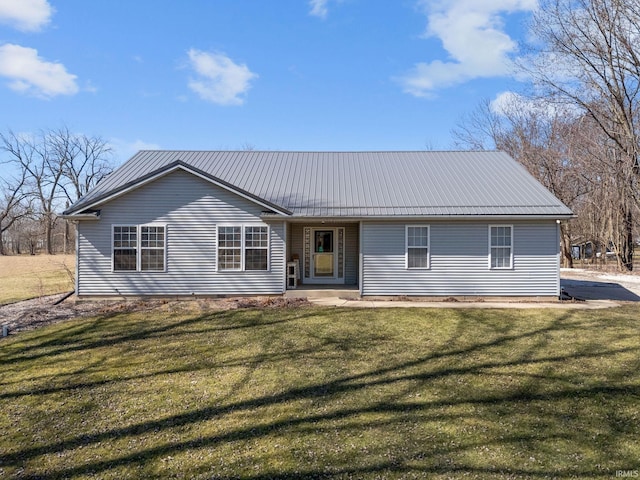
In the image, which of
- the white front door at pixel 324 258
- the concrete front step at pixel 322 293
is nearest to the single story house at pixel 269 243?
the concrete front step at pixel 322 293

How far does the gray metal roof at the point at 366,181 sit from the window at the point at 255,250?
1.13m

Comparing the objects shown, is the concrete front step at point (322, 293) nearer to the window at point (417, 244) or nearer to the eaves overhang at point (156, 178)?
the window at point (417, 244)

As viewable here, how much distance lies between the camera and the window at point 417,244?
12.6 m

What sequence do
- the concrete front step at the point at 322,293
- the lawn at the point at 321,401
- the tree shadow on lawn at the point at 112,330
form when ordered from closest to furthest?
the lawn at the point at 321,401, the tree shadow on lawn at the point at 112,330, the concrete front step at the point at 322,293

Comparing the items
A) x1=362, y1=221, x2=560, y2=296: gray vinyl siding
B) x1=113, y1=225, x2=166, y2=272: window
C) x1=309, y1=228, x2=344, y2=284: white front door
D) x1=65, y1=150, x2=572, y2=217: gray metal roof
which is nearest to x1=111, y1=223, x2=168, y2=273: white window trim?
x1=113, y1=225, x2=166, y2=272: window

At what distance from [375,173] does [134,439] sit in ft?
41.6

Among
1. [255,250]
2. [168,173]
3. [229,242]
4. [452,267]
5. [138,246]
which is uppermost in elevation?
[168,173]

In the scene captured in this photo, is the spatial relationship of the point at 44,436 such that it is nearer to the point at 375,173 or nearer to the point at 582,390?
the point at 582,390

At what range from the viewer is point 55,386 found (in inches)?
235

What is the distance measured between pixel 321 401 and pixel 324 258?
9464mm

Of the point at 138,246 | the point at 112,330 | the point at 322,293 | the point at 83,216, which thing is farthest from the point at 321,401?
the point at 83,216

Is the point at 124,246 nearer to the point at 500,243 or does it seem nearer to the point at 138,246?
the point at 138,246

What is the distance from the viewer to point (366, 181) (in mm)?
14719

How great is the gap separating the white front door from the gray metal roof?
1.60m
